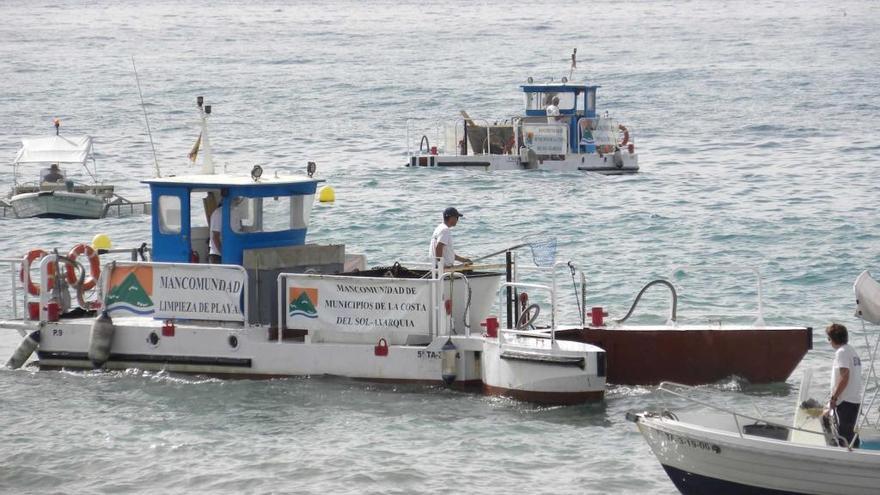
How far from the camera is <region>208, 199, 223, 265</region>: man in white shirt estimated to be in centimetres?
2056

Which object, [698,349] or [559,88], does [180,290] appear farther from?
[559,88]

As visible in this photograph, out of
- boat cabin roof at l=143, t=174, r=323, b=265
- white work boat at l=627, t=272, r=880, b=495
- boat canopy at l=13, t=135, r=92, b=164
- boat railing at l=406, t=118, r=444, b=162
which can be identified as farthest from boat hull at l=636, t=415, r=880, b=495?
boat railing at l=406, t=118, r=444, b=162

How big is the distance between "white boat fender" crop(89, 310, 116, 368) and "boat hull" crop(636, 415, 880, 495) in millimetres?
8230

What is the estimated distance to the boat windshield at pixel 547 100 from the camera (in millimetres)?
47094

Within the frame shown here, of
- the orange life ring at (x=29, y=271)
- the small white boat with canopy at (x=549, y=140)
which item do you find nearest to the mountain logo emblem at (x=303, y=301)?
the orange life ring at (x=29, y=271)

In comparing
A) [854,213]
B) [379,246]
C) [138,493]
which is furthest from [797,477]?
[854,213]

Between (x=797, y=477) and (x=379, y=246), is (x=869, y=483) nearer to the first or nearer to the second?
(x=797, y=477)

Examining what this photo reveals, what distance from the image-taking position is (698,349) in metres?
19.5

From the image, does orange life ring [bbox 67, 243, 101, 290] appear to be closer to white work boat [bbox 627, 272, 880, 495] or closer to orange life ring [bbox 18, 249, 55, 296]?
orange life ring [bbox 18, 249, 55, 296]

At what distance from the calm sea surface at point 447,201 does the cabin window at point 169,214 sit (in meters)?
1.99

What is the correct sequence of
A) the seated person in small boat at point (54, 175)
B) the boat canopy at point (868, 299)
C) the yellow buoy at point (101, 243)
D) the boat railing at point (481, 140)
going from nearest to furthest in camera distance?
the boat canopy at point (868, 299)
the yellow buoy at point (101, 243)
the seated person in small boat at point (54, 175)
the boat railing at point (481, 140)

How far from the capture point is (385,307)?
19469 millimetres

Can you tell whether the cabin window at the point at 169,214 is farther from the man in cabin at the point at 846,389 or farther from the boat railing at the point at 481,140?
the boat railing at the point at 481,140

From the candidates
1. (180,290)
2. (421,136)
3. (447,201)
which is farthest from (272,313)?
(421,136)
